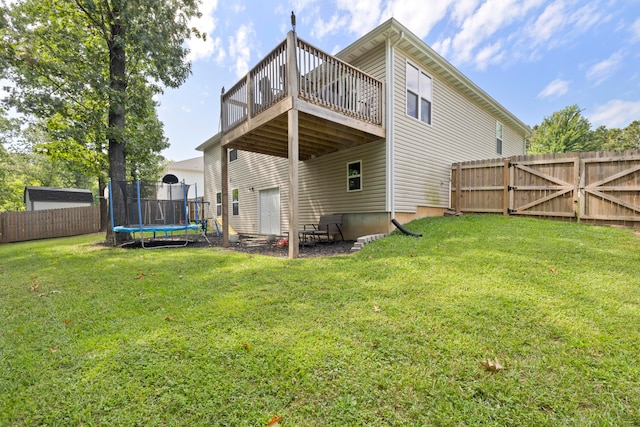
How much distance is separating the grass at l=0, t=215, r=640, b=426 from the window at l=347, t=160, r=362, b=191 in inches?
161

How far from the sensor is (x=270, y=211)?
37.1ft

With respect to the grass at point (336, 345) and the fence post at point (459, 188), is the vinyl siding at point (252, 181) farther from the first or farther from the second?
the grass at point (336, 345)

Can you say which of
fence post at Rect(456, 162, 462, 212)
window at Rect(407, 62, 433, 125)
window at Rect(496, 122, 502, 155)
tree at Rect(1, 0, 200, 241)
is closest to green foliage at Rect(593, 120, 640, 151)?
window at Rect(496, 122, 502, 155)

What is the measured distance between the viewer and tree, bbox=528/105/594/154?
23.3m

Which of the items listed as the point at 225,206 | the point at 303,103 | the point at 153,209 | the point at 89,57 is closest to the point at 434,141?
the point at 303,103

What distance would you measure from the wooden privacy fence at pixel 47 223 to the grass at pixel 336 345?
13.2m

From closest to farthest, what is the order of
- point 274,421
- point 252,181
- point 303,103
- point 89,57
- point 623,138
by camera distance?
point 274,421
point 303,103
point 89,57
point 252,181
point 623,138

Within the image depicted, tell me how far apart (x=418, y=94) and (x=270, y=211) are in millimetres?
6983

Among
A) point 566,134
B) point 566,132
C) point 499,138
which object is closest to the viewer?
point 499,138

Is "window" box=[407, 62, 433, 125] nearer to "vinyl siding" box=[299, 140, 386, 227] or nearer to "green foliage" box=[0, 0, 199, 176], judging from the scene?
"vinyl siding" box=[299, 140, 386, 227]

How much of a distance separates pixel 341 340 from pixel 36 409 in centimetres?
201

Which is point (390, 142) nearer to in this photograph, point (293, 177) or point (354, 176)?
point (354, 176)

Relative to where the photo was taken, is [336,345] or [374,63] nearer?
[336,345]

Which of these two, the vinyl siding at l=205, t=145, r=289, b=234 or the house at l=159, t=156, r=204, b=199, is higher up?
the house at l=159, t=156, r=204, b=199
